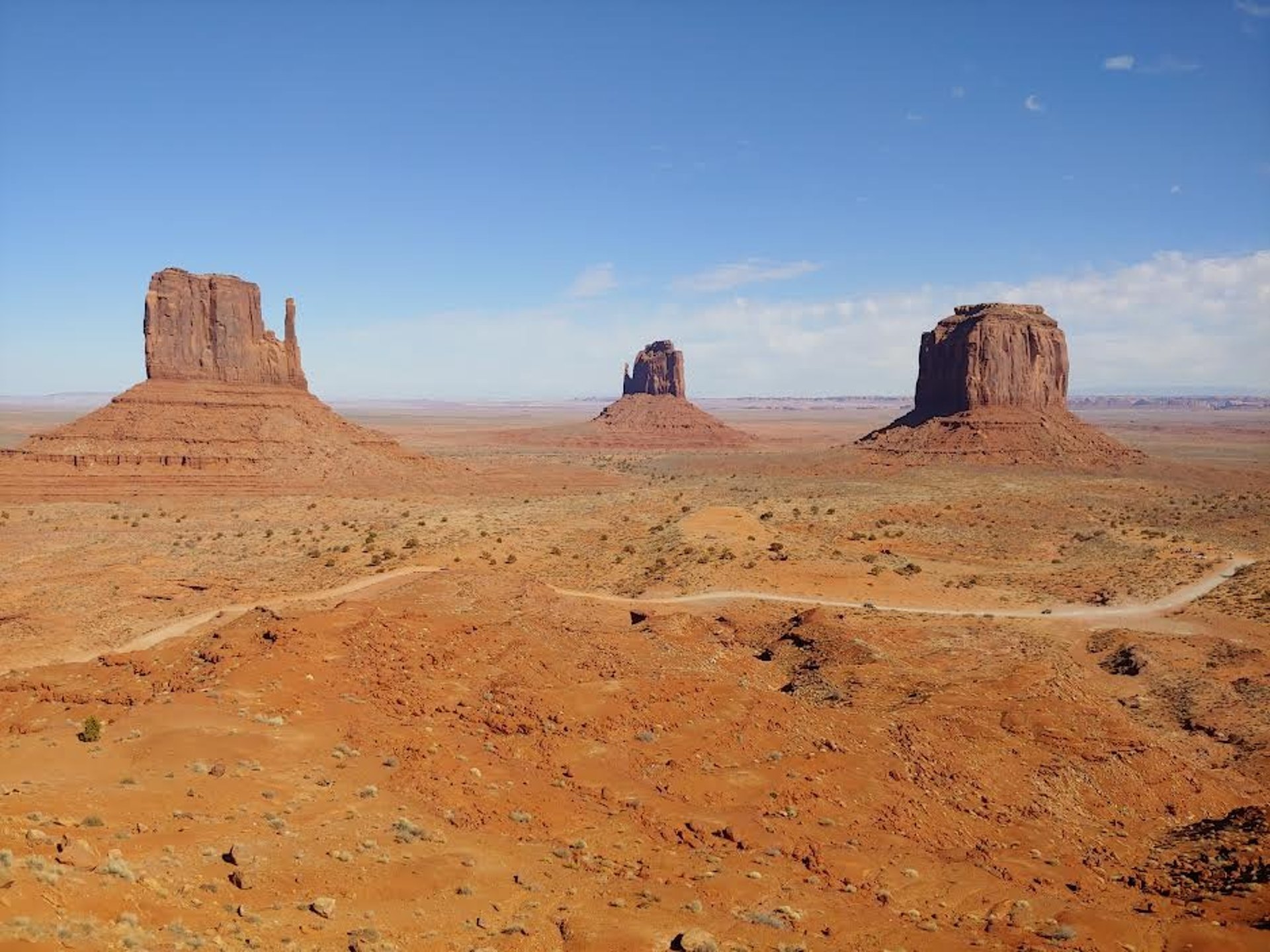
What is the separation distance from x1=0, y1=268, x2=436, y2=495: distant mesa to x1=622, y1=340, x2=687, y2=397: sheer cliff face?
89021mm

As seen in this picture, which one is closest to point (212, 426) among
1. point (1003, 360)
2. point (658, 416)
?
point (1003, 360)

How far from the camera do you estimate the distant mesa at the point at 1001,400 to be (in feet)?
298

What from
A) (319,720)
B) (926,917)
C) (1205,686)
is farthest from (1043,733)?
(319,720)

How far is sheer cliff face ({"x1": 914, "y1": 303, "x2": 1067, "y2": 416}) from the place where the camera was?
95.5 meters

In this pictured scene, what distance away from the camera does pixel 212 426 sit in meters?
72.8

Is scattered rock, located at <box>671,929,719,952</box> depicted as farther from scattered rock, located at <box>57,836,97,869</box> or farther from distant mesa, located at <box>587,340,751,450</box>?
distant mesa, located at <box>587,340,751,450</box>

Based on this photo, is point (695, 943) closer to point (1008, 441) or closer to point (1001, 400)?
point (1008, 441)

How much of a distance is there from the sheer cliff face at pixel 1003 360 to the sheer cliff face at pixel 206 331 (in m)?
76.3

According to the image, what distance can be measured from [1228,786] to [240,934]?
19.5 meters

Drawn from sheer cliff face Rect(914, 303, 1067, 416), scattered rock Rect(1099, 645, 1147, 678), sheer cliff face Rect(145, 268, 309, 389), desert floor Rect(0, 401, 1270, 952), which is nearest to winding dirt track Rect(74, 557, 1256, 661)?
desert floor Rect(0, 401, 1270, 952)

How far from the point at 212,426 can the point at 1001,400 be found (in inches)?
3350

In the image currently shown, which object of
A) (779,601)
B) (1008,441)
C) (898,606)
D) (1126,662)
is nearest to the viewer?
(1126,662)

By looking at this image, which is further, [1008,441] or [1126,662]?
[1008,441]

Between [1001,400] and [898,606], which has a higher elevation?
[1001,400]
